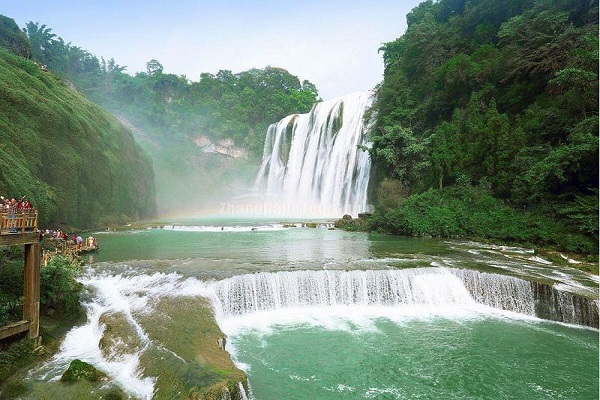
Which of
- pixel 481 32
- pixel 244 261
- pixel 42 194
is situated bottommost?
pixel 244 261

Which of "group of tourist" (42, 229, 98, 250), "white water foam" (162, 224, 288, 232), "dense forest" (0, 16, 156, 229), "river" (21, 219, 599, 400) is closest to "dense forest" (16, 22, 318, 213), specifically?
"dense forest" (0, 16, 156, 229)

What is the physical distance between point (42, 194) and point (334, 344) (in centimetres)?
1626

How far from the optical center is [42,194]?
61.9ft

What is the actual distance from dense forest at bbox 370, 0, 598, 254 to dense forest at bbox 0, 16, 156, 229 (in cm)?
1830

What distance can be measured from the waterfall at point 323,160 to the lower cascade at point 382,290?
66.2 ft

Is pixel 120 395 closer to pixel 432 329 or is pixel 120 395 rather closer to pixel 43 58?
pixel 432 329

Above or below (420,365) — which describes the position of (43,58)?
above

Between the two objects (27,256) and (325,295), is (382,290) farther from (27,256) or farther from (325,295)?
(27,256)

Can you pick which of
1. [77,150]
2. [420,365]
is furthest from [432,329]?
[77,150]

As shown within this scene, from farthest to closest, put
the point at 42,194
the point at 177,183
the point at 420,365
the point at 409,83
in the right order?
the point at 177,183 < the point at 409,83 < the point at 42,194 < the point at 420,365

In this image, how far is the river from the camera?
7828 mm

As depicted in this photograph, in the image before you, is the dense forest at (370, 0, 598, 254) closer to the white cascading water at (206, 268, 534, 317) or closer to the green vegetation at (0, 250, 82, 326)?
the white cascading water at (206, 268, 534, 317)

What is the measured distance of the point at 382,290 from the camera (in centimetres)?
1278

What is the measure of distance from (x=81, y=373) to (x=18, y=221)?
11.9ft
